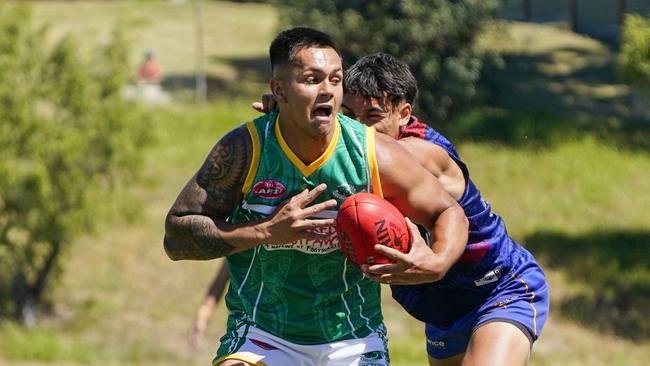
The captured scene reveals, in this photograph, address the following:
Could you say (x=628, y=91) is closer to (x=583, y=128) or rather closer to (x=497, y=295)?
(x=583, y=128)

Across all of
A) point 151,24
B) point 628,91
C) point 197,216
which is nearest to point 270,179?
point 197,216

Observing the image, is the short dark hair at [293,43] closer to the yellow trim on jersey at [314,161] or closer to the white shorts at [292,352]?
the yellow trim on jersey at [314,161]

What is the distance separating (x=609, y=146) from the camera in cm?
2341

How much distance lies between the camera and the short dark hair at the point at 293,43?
566cm

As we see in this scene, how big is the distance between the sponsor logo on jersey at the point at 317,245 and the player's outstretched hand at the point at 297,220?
0.31 feet

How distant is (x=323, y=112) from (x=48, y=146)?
1509 centimetres

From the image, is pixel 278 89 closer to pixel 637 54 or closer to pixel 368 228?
pixel 368 228

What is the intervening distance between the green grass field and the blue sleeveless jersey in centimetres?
1063

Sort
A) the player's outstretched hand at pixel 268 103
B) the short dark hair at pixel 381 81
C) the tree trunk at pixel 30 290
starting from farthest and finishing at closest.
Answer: the tree trunk at pixel 30 290
the short dark hair at pixel 381 81
the player's outstretched hand at pixel 268 103

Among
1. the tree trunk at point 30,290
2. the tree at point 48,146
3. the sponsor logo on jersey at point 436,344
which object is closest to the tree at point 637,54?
the tree at point 48,146

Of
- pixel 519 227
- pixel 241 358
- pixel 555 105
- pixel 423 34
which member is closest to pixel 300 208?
pixel 241 358

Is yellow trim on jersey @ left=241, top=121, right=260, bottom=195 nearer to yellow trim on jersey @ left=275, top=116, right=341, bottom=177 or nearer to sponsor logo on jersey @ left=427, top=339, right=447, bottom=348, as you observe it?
yellow trim on jersey @ left=275, top=116, right=341, bottom=177

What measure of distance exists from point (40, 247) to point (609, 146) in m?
10.1

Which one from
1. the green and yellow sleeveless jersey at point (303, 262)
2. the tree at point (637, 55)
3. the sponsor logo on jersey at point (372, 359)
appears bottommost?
the tree at point (637, 55)
